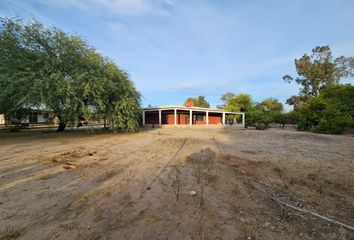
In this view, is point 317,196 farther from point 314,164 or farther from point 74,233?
point 74,233

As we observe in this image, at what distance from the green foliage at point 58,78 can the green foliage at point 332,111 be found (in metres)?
20.6

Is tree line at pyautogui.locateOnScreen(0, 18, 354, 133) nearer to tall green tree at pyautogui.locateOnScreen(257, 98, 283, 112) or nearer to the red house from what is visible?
the red house

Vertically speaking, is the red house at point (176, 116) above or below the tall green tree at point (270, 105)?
below

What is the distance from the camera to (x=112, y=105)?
16031mm

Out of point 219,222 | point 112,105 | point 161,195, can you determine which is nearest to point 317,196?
point 219,222

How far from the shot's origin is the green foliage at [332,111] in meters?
22.3

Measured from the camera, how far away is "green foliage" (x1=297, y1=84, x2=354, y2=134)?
22344 millimetres

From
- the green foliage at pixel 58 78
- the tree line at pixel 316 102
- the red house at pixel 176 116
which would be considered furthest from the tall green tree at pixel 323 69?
the green foliage at pixel 58 78

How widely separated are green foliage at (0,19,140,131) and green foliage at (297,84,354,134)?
67.7 ft

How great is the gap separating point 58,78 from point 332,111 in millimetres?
25711

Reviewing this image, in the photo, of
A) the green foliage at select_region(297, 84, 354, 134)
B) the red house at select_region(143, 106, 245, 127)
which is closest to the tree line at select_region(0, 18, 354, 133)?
the red house at select_region(143, 106, 245, 127)

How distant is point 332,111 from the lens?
2295 cm

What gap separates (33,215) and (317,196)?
5144 mm

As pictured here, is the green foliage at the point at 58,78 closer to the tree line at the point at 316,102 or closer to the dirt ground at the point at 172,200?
the dirt ground at the point at 172,200
